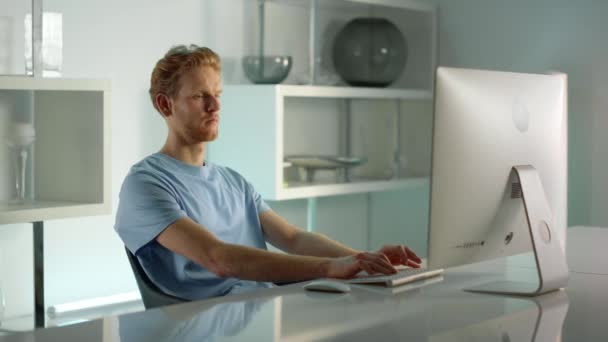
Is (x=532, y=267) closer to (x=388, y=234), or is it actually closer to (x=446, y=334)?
(x=446, y=334)

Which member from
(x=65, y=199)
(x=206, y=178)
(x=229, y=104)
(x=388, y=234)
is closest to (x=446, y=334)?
(x=206, y=178)

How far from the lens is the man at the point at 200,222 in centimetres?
226

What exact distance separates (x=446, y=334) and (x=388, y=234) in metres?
3.33

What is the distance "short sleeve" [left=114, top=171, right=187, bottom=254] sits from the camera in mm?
2316

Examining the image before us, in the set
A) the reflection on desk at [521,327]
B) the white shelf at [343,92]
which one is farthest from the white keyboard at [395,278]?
the white shelf at [343,92]

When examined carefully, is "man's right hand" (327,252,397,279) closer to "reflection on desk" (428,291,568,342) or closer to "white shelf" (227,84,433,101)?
"reflection on desk" (428,291,568,342)

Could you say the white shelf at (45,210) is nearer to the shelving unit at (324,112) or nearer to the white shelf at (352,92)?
the shelving unit at (324,112)

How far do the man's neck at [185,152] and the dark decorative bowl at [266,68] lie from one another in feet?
4.66

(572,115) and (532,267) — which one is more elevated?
(572,115)

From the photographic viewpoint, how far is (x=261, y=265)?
2.28m

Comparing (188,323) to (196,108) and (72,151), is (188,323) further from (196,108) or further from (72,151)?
(72,151)

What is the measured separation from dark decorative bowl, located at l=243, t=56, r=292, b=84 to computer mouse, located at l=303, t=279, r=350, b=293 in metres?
1.99

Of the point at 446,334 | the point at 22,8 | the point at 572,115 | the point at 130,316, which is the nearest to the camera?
the point at 446,334

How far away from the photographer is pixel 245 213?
8.64 ft
